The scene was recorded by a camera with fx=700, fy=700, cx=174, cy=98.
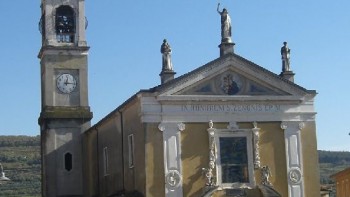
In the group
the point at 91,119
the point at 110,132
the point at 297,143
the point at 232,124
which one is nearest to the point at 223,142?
the point at 232,124

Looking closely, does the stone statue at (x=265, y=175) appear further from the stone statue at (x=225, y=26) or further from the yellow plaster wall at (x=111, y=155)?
the yellow plaster wall at (x=111, y=155)

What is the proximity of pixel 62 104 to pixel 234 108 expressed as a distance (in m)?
9.93

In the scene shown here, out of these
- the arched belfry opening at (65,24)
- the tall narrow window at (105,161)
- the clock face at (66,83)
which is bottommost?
the tall narrow window at (105,161)

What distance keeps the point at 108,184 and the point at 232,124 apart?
7.53 meters

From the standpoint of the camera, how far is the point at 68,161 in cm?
3325

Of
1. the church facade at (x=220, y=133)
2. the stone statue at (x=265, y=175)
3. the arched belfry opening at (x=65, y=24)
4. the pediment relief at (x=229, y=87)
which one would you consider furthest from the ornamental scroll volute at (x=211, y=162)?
the arched belfry opening at (x=65, y=24)

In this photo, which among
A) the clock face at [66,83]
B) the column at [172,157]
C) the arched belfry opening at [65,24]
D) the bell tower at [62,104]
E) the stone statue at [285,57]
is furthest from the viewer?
the arched belfry opening at [65,24]

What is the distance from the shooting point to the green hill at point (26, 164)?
7675 cm

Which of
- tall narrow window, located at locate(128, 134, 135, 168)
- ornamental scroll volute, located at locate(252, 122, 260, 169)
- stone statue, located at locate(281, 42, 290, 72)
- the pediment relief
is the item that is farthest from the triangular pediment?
tall narrow window, located at locate(128, 134, 135, 168)

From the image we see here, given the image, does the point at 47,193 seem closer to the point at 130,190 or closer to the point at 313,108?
the point at 130,190

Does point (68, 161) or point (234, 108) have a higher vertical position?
point (234, 108)

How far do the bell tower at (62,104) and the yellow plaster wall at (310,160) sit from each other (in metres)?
10.9

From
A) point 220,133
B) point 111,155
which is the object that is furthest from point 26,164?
point 220,133

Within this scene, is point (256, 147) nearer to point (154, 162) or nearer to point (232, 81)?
point (232, 81)
